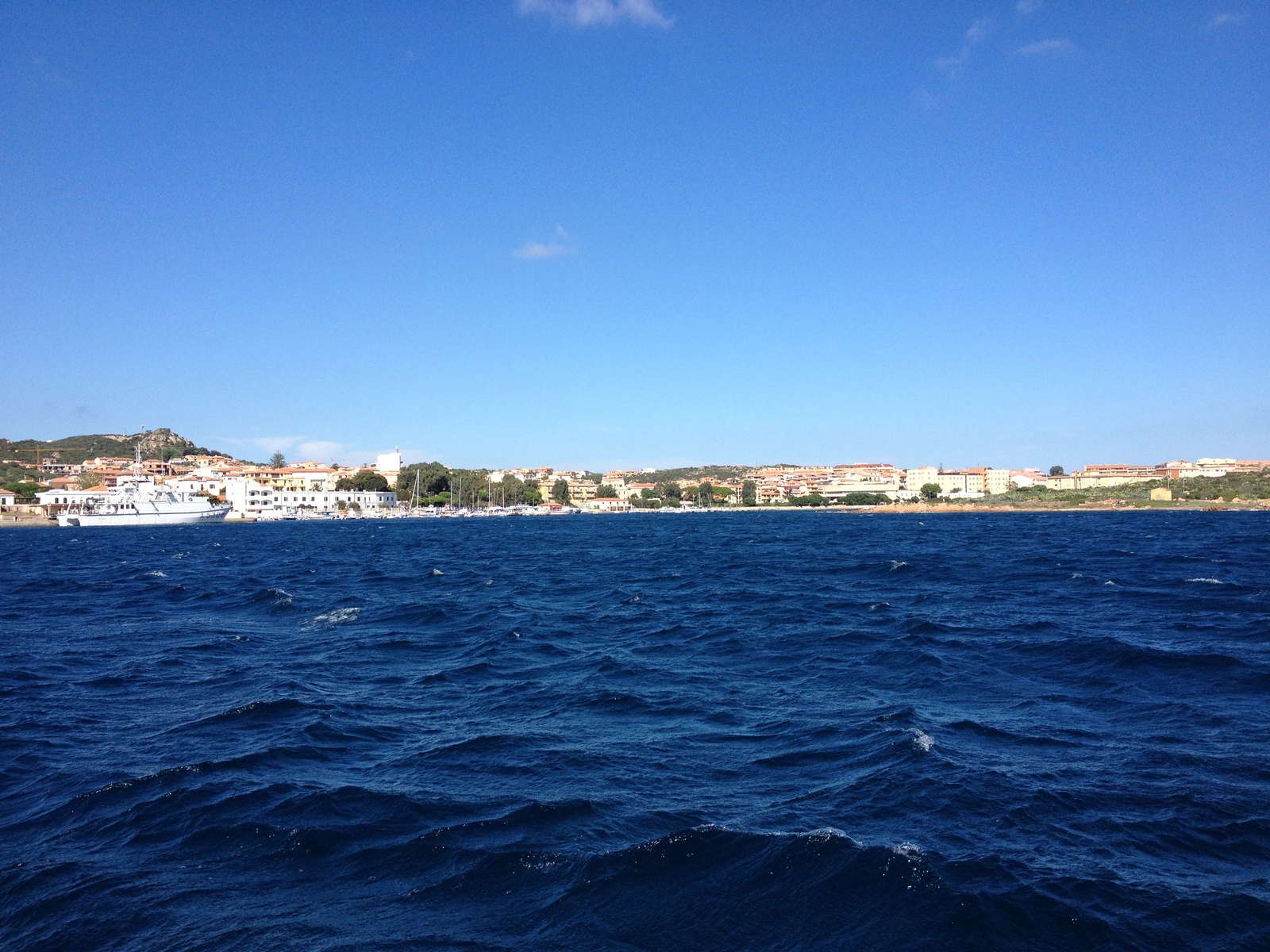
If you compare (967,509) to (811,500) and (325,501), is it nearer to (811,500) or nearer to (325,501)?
(811,500)

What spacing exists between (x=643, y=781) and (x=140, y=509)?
10843 centimetres

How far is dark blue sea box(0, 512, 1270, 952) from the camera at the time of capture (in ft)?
19.2

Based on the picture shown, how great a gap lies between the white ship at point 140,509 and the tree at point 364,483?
4056 cm

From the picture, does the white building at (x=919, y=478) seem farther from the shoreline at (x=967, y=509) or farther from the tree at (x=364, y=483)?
the tree at (x=364, y=483)

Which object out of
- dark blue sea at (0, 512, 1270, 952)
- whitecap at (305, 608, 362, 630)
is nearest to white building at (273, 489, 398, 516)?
whitecap at (305, 608, 362, 630)

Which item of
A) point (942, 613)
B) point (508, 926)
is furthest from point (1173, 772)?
point (942, 613)

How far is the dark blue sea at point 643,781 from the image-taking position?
5840 mm

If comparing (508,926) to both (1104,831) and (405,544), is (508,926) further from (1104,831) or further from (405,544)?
(405,544)

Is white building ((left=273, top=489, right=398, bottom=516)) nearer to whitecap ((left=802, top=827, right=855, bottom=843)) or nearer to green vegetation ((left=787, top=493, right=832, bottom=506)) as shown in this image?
green vegetation ((left=787, top=493, right=832, bottom=506))

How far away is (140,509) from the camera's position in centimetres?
9906

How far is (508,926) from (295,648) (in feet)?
41.0

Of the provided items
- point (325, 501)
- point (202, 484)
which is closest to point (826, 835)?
point (202, 484)

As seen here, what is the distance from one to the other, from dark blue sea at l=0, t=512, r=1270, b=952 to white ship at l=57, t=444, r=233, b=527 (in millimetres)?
89943

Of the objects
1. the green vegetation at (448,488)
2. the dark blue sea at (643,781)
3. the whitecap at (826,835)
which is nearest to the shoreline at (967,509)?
the green vegetation at (448,488)
